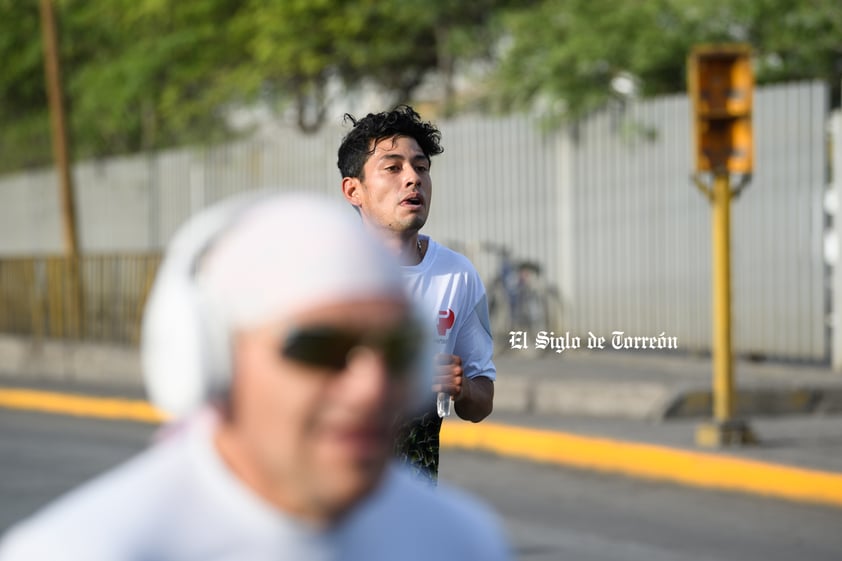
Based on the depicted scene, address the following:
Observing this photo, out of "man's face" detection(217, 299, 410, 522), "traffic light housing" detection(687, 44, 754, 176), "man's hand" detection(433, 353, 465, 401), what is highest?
"traffic light housing" detection(687, 44, 754, 176)

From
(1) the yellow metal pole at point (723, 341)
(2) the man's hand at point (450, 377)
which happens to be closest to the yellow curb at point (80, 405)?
(1) the yellow metal pole at point (723, 341)

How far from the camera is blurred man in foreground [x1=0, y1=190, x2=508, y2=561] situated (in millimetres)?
1292

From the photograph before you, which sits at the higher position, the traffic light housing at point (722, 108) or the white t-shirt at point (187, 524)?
the traffic light housing at point (722, 108)

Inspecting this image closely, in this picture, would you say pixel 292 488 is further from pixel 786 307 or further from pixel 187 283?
pixel 786 307

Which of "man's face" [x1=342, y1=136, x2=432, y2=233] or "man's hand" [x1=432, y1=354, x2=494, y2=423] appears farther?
"man's face" [x1=342, y1=136, x2=432, y2=233]

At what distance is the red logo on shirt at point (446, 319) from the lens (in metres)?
4.35

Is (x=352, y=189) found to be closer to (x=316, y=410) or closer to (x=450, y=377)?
(x=450, y=377)

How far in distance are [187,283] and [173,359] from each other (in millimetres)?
64

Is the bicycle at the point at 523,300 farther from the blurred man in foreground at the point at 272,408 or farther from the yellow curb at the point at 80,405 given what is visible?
the blurred man in foreground at the point at 272,408

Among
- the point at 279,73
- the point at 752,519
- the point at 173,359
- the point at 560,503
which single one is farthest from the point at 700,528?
the point at 279,73

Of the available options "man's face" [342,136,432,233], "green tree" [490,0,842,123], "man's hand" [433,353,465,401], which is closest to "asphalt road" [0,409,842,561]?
"man's face" [342,136,432,233]

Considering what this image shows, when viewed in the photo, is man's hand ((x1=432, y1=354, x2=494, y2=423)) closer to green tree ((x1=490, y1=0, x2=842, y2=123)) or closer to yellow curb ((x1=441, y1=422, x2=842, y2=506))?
yellow curb ((x1=441, y1=422, x2=842, y2=506))

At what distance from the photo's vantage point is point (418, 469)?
13.9ft

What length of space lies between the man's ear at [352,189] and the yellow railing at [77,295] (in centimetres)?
1454
